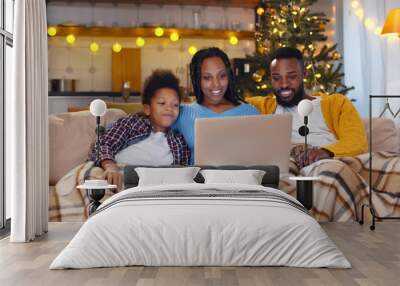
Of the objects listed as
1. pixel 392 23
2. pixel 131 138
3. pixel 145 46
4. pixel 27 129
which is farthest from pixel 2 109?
pixel 392 23

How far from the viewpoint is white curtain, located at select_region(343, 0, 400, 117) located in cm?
841

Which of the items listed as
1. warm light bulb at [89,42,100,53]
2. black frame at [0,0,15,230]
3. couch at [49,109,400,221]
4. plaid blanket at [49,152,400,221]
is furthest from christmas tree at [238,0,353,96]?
black frame at [0,0,15,230]

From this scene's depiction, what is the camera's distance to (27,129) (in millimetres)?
5426

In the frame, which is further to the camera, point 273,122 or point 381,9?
point 381,9

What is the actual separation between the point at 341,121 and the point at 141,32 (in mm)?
3159

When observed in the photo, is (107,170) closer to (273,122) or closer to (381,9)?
(273,122)

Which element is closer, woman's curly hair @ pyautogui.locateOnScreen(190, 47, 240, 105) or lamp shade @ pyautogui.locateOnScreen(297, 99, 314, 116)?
lamp shade @ pyautogui.locateOnScreen(297, 99, 314, 116)

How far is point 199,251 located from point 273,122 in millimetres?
2827

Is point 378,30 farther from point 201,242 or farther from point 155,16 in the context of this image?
point 201,242

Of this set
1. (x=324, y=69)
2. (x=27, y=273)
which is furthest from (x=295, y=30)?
(x=27, y=273)

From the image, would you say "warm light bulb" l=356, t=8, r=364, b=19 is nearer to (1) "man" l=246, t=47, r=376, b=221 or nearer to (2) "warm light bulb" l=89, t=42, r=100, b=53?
(1) "man" l=246, t=47, r=376, b=221

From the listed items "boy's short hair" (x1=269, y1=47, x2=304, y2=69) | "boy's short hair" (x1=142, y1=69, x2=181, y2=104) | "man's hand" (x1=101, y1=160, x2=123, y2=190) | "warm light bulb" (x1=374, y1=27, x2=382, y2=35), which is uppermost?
"warm light bulb" (x1=374, y1=27, x2=382, y2=35)

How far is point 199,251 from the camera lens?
4.21 meters

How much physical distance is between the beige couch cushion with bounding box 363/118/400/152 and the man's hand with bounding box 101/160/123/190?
276 centimetres
